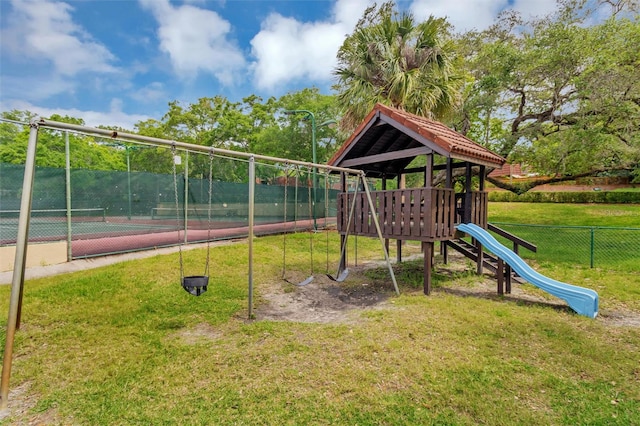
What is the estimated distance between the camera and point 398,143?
7211 mm

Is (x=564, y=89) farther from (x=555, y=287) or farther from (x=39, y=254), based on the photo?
(x=39, y=254)

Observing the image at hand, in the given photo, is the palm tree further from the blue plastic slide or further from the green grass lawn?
the green grass lawn

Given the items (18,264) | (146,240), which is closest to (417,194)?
(18,264)

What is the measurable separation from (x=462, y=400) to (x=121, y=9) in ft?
40.4

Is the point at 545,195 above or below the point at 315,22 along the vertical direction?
below

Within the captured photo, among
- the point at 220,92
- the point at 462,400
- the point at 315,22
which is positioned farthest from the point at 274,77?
the point at 462,400

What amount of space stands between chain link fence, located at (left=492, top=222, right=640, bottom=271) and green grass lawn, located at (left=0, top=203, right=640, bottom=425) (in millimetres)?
2916

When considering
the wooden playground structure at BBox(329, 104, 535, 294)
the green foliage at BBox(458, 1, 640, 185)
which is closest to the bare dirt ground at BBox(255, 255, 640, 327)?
the wooden playground structure at BBox(329, 104, 535, 294)

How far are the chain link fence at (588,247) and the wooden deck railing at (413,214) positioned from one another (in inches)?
168

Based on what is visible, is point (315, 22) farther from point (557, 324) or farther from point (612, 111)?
point (557, 324)

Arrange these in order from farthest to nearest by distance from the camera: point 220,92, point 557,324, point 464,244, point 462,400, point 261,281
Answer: point 220,92 < point 464,244 < point 261,281 < point 557,324 < point 462,400

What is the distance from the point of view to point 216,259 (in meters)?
7.42

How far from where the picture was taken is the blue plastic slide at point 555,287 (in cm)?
451

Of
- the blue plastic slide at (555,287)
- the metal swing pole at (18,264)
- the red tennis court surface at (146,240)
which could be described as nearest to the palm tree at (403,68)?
the red tennis court surface at (146,240)
